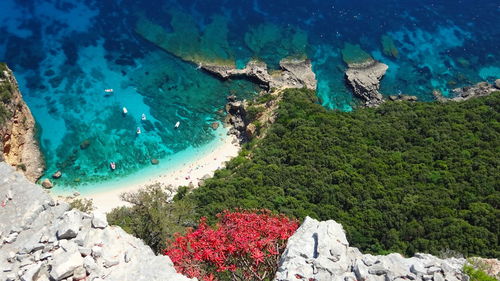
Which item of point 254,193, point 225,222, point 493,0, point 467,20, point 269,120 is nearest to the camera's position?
point 225,222

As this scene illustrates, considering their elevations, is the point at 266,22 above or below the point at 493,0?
below

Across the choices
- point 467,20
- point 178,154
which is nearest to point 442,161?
point 178,154

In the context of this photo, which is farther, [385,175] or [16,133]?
[16,133]

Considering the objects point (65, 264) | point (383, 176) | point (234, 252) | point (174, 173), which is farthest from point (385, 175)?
point (65, 264)

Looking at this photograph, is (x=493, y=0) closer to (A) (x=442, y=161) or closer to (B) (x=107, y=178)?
(A) (x=442, y=161)

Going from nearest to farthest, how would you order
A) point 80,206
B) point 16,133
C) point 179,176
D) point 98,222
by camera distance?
point 98,222, point 80,206, point 16,133, point 179,176

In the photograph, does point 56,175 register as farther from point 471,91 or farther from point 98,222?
point 471,91
